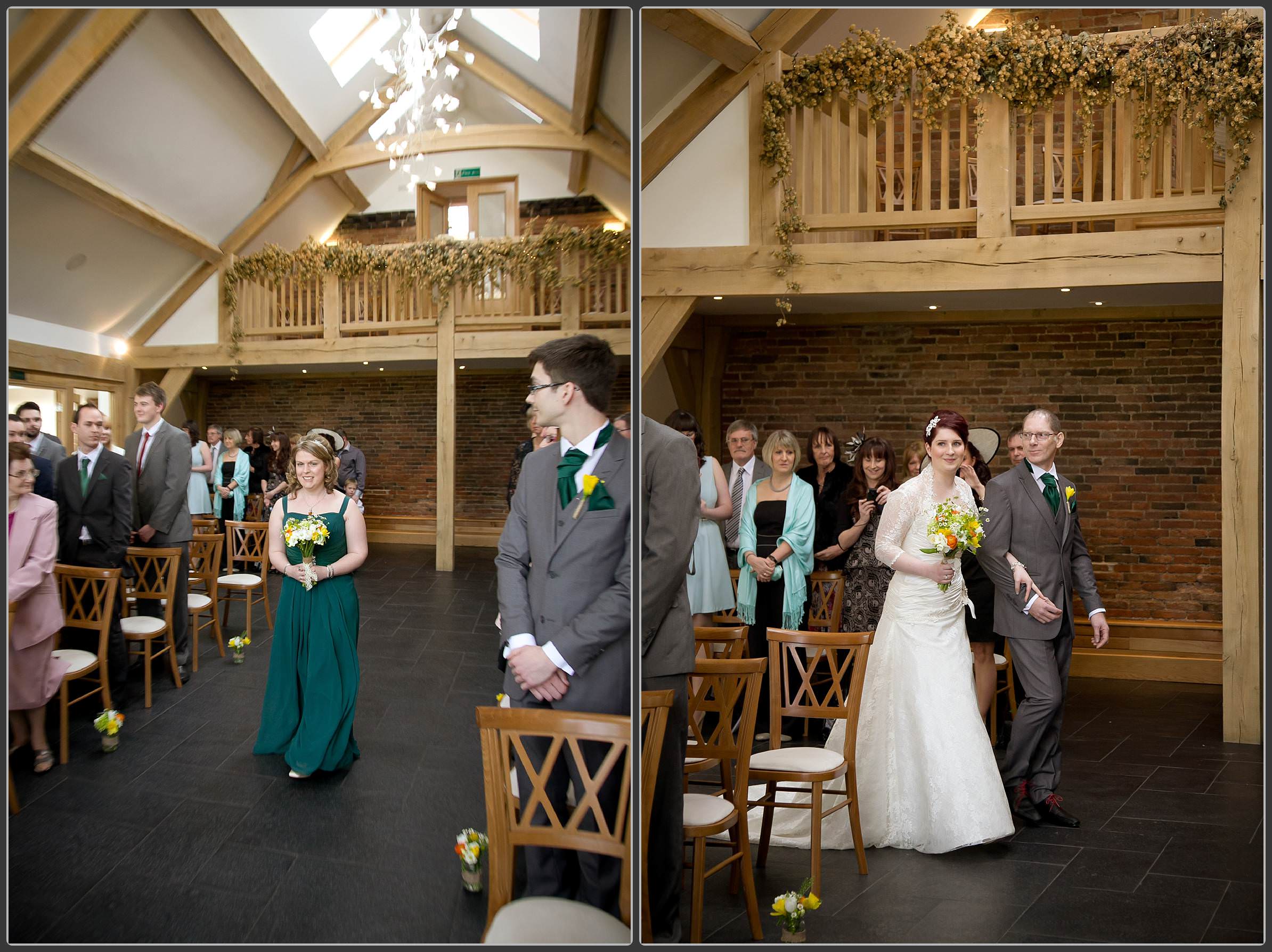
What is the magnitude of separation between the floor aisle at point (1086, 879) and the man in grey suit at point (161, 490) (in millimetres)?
1627

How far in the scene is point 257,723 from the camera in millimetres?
2092

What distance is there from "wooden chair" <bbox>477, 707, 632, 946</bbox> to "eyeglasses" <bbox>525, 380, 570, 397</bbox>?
71 centimetres

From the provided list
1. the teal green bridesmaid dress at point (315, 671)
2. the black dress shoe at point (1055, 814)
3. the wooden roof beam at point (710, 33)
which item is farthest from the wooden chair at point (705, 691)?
the wooden roof beam at point (710, 33)

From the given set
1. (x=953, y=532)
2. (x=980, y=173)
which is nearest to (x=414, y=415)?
(x=953, y=532)

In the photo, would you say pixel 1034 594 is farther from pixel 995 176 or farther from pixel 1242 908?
pixel 995 176

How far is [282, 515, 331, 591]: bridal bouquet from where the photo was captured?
8.45 feet

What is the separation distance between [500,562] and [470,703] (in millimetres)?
406

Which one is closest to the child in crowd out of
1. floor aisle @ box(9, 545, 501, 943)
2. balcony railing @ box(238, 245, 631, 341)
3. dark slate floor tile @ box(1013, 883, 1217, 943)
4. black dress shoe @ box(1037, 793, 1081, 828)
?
floor aisle @ box(9, 545, 501, 943)

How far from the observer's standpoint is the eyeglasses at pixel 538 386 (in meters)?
1.95

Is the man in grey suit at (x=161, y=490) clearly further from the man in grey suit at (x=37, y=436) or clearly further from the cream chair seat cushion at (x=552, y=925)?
the cream chair seat cushion at (x=552, y=925)

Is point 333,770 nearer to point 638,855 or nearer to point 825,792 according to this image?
point 638,855

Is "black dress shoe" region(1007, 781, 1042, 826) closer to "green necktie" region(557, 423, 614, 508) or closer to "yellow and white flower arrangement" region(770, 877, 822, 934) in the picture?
"yellow and white flower arrangement" region(770, 877, 822, 934)

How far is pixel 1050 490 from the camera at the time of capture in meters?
3.42

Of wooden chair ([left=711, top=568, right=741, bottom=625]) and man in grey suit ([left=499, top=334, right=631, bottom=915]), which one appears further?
wooden chair ([left=711, top=568, right=741, bottom=625])
